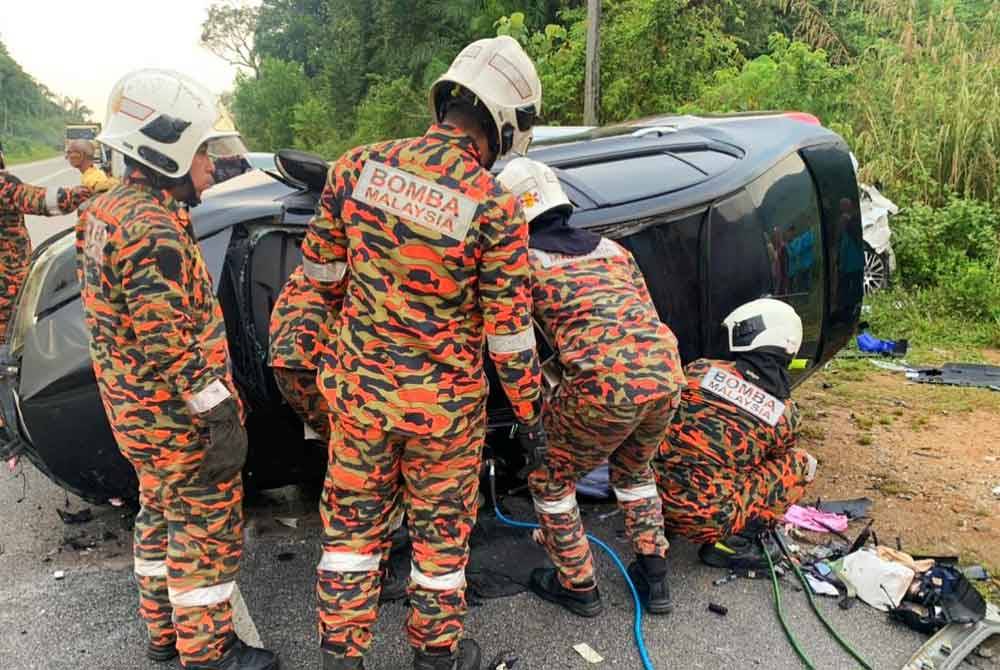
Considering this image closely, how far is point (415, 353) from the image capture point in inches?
84.6

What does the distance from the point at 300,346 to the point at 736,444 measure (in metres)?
1.70

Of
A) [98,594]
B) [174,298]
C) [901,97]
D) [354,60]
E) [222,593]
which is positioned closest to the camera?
[174,298]

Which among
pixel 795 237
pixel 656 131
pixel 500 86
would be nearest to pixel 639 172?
pixel 656 131

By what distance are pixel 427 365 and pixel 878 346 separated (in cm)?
502

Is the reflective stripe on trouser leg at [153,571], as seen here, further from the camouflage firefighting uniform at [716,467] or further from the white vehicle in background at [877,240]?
the white vehicle in background at [877,240]

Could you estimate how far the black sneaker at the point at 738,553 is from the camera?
10.1 ft

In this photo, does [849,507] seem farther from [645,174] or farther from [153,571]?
[153,571]

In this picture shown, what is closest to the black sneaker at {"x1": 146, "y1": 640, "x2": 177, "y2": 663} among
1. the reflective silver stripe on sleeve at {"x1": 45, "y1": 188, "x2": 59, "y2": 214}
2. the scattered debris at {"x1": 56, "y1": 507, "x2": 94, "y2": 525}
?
the scattered debris at {"x1": 56, "y1": 507, "x2": 94, "y2": 525}

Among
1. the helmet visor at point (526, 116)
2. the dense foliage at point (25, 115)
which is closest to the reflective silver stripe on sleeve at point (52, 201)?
the helmet visor at point (526, 116)

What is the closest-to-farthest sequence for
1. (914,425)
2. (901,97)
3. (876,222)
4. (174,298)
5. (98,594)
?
(174,298), (98,594), (914,425), (876,222), (901,97)

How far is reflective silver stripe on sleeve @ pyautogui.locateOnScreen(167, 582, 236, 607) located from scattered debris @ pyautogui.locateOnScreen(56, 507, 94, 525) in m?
1.24

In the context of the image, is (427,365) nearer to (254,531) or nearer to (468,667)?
(468,667)

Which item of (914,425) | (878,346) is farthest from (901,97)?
(914,425)

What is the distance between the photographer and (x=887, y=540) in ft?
10.8
